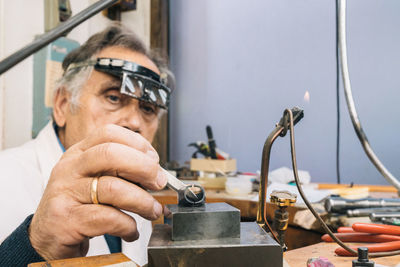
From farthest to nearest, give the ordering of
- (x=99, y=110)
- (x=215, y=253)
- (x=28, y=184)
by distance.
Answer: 1. (x=99, y=110)
2. (x=28, y=184)
3. (x=215, y=253)

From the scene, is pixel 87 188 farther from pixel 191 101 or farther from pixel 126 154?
pixel 191 101

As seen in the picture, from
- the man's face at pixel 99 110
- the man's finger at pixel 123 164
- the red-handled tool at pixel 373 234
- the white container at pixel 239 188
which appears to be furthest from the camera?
the white container at pixel 239 188

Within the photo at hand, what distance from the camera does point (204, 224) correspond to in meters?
0.41

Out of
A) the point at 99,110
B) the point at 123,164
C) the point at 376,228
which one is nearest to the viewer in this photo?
the point at 123,164

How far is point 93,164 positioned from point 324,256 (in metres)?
0.44

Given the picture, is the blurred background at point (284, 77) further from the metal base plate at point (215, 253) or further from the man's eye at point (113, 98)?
the man's eye at point (113, 98)

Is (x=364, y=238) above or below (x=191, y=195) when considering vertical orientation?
below

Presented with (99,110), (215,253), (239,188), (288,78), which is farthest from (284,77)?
(215,253)

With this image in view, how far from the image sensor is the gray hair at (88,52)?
4.43 feet

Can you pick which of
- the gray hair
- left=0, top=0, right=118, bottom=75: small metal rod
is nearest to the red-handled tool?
left=0, top=0, right=118, bottom=75: small metal rod

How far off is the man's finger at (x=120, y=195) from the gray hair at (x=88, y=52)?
92cm

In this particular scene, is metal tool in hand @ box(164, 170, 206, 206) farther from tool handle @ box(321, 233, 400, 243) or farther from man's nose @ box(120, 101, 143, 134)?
man's nose @ box(120, 101, 143, 134)

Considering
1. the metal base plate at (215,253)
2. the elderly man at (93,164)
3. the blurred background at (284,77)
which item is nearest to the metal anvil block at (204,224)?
the metal base plate at (215,253)

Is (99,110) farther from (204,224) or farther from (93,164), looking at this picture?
(204,224)
